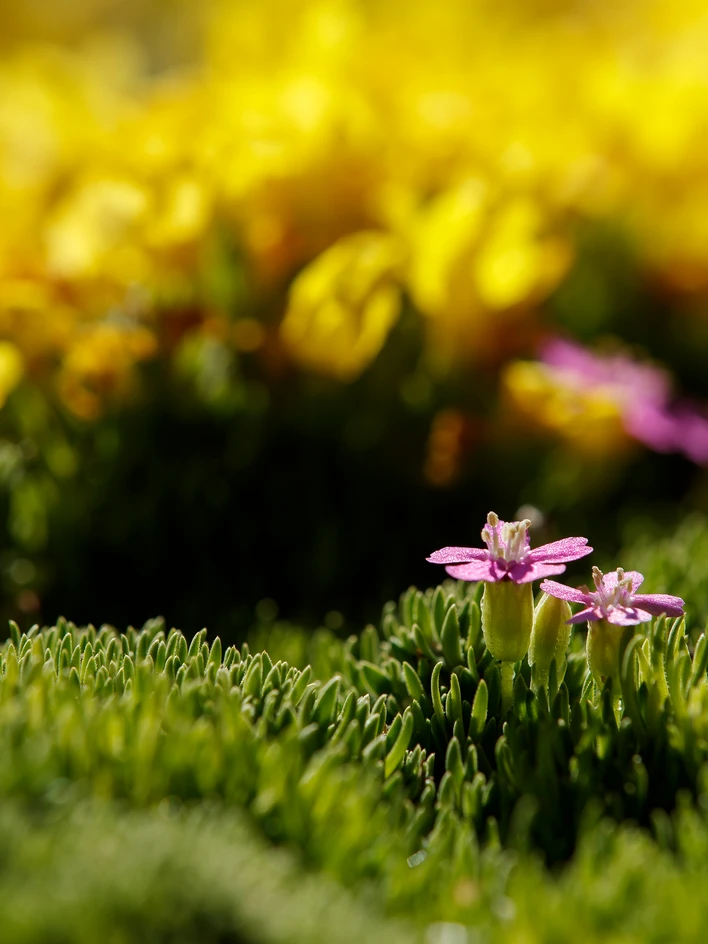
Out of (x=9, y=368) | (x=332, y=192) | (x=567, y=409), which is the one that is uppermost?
(x=332, y=192)

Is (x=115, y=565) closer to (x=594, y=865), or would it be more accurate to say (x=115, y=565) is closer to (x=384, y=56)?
(x=594, y=865)

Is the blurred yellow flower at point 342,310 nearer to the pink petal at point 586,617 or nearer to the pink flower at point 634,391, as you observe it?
the pink flower at point 634,391

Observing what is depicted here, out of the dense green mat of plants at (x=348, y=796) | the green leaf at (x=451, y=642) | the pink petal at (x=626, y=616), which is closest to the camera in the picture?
the dense green mat of plants at (x=348, y=796)

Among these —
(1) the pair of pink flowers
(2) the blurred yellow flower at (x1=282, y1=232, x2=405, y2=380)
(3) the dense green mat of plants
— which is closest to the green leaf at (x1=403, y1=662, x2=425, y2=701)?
(3) the dense green mat of plants

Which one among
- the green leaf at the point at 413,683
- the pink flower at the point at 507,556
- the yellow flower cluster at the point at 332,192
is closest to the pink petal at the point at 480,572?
the pink flower at the point at 507,556

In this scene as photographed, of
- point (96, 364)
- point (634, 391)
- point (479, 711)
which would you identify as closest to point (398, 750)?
point (479, 711)

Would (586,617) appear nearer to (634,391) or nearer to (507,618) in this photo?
Result: (507,618)

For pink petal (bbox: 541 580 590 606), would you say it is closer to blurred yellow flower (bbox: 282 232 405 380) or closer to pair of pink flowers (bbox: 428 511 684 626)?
pair of pink flowers (bbox: 428 511 684 626)

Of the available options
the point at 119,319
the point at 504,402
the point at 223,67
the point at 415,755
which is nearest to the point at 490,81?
the point at 223,67
